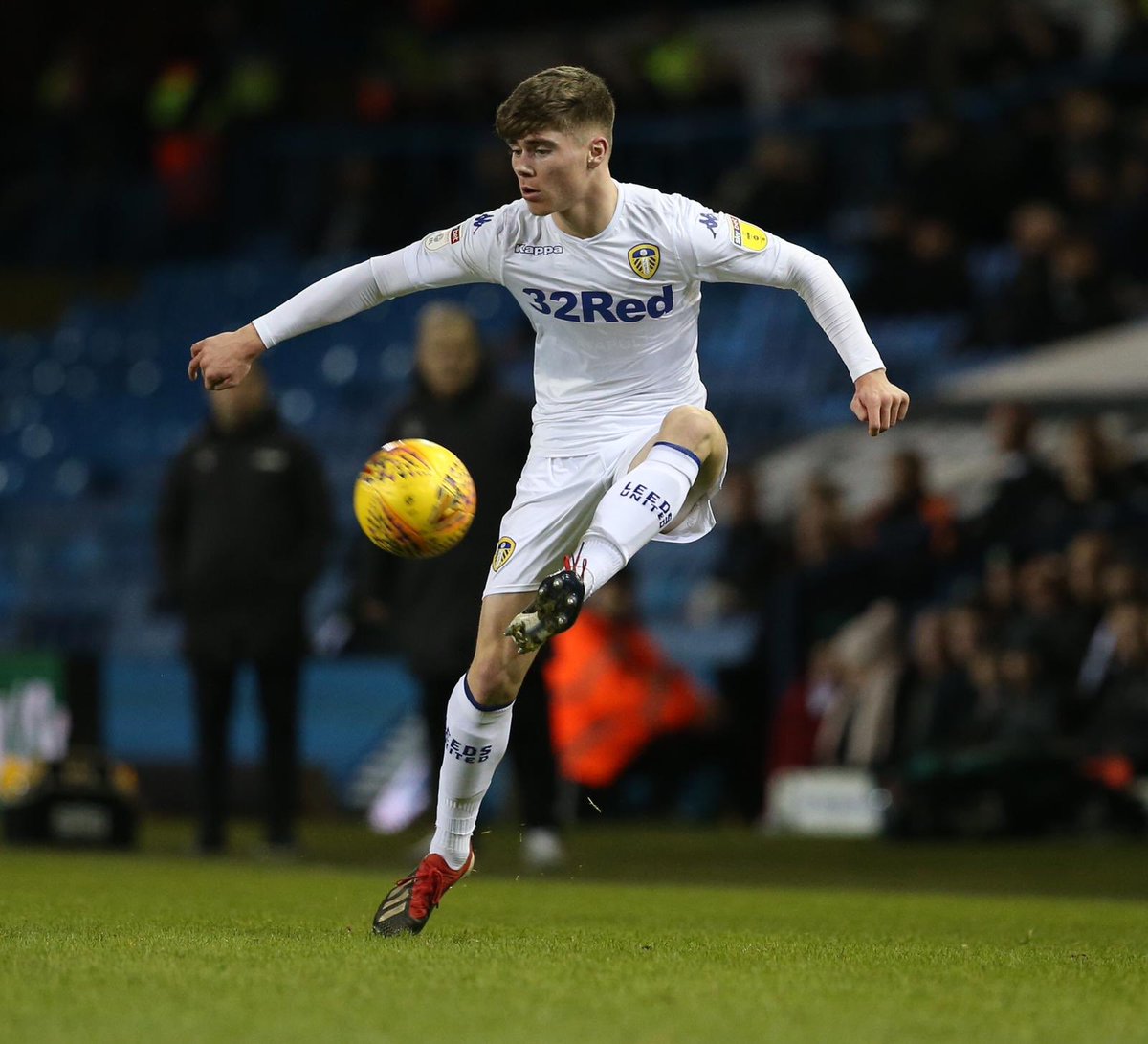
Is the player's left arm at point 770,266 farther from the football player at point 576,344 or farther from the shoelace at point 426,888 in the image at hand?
the shoelace at point 426,888

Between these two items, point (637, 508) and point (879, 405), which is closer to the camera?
point (879, 405)

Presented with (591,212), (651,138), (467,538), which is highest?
(651,138)

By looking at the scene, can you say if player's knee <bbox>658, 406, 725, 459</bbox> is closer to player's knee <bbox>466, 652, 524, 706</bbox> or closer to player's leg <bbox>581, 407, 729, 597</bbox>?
player's leg <bbox>581, 407, 729, 597</bbox>

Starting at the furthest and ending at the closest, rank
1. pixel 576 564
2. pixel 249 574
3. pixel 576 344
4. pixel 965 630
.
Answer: pixel 965 630, pixel 249 574, pixel 576 344, pixel 576 564

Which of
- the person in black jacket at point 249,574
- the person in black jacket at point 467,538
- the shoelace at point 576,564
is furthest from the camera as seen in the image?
the person in black jacket at point 249,574

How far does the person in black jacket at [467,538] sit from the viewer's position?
28.9 ft

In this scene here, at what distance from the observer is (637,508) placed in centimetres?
555

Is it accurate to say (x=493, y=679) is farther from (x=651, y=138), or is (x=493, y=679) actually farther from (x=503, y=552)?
(x=651, y=138)

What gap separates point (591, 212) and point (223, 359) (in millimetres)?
1072

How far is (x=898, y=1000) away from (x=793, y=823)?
752 centimetres

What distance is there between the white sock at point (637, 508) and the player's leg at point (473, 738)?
372 millimetres

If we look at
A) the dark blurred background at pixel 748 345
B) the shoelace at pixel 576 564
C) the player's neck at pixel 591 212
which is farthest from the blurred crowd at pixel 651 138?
the shoelace at pixel 576 564

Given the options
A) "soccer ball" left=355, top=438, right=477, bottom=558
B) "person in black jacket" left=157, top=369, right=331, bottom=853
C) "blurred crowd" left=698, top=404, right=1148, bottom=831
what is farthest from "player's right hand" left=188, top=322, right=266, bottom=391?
"blurred crowd" left=698, top=404, right=1148, bottom=831

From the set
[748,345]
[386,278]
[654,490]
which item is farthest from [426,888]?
[748,345]
